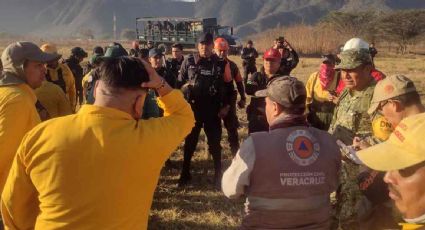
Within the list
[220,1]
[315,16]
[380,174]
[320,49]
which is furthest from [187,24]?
[220,1]

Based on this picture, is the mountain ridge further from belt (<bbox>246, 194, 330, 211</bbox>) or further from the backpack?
belt (<bbox>246, 194, 330, 211</bbox>)

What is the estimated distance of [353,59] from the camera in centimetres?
370

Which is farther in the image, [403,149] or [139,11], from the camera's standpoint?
[139,11]

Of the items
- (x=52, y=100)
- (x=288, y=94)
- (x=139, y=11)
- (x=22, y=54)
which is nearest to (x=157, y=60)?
(x=52, y=100)

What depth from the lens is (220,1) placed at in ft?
560

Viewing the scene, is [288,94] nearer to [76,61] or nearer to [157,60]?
[157,60]

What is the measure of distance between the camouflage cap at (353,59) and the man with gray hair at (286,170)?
136 centimetres

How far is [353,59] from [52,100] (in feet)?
9.38

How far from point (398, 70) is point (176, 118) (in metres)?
20.2

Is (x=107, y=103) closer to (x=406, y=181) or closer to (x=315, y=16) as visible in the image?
(x=406, y=181)

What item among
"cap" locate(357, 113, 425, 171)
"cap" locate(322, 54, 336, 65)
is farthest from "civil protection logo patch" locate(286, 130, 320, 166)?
"cap" locate(322, 54, 336, 65)

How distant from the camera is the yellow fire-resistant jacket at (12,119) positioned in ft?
9.48

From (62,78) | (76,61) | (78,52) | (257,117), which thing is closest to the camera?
(257,117)

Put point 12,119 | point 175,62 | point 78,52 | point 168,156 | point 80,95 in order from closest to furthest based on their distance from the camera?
point 168,156 → point 12,119 → point 175,62 → point 78,52 → point 80,95
